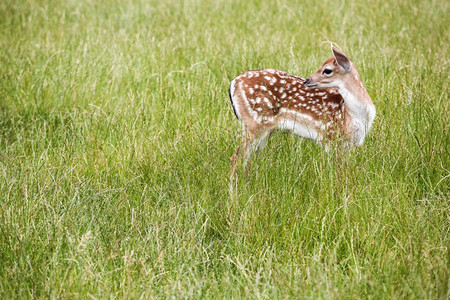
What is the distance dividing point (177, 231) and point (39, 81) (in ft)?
9.58

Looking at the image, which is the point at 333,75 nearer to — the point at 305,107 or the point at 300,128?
the point at 305,107

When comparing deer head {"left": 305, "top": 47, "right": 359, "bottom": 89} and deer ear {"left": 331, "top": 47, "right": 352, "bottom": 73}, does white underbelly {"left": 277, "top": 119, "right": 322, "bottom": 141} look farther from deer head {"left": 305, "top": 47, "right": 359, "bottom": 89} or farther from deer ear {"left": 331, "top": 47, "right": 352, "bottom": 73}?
deer ear {"left": 331, "top": 47, "right": 352, "bottom": 73}

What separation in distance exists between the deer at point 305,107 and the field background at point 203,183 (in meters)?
0.12

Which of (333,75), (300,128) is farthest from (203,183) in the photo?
(333,75)

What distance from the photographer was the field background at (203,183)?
9.49 ft

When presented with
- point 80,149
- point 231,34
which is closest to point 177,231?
point 80,149

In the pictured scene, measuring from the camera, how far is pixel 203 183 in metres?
3.69

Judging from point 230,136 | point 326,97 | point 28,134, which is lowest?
point 28,134

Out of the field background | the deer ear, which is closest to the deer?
the deer ear

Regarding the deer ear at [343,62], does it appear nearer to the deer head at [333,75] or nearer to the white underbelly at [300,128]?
the deer head at [333,75]

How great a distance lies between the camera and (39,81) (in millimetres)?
5551

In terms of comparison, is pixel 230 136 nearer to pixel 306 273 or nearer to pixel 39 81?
pixel 306 273

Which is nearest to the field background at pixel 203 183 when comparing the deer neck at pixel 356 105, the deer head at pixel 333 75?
the deer neck at pixel 356 105

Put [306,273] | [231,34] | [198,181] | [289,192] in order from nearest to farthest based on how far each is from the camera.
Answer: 1. [306,273]
2. [289,192]
3. [198,181]
4. [231,34]
